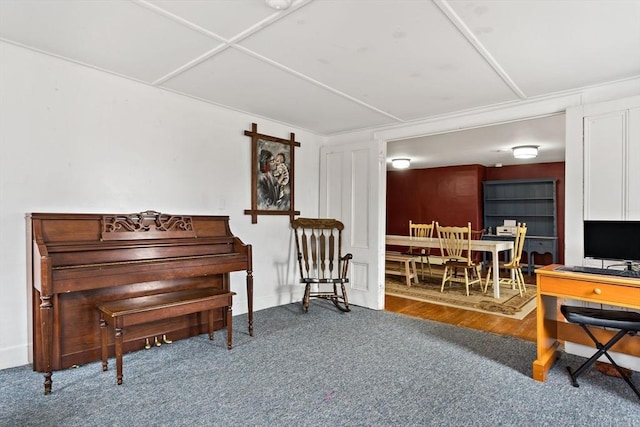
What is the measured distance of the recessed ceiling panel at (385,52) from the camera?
6.54ft

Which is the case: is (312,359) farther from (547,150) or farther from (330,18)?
(547,150)

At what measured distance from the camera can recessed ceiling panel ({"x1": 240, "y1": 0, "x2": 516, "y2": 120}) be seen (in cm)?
199

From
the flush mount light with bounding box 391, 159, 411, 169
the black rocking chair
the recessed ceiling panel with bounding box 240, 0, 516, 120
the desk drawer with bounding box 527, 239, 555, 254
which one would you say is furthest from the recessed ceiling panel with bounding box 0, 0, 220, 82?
the desk drawer with bounding box 527, 239, 555, 254

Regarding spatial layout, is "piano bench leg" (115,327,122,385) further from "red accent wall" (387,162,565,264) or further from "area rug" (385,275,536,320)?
"red accent wall" (387,162,565,264)

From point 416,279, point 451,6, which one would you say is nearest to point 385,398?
point 451,6

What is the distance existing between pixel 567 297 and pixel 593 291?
16 centimetres

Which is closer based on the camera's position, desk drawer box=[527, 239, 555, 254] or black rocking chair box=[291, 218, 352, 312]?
black rocking chair box=[291, 218, 352, 312]

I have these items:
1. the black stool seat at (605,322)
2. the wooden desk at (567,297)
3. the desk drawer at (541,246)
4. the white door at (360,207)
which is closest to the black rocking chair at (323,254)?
the white door at (360,207)

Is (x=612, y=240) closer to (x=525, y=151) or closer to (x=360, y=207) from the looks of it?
(x=360, y=207)

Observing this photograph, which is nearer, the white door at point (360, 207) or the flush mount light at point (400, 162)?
the white door at point (360, 207)

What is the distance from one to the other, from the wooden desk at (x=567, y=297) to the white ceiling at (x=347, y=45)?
1.50m

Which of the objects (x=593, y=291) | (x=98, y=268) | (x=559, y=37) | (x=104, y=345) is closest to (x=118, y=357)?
(x=104, y=345)

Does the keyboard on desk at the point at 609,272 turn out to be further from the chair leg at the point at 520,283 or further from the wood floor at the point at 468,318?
the chair leg at the point at 520,283

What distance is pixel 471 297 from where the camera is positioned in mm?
5035
